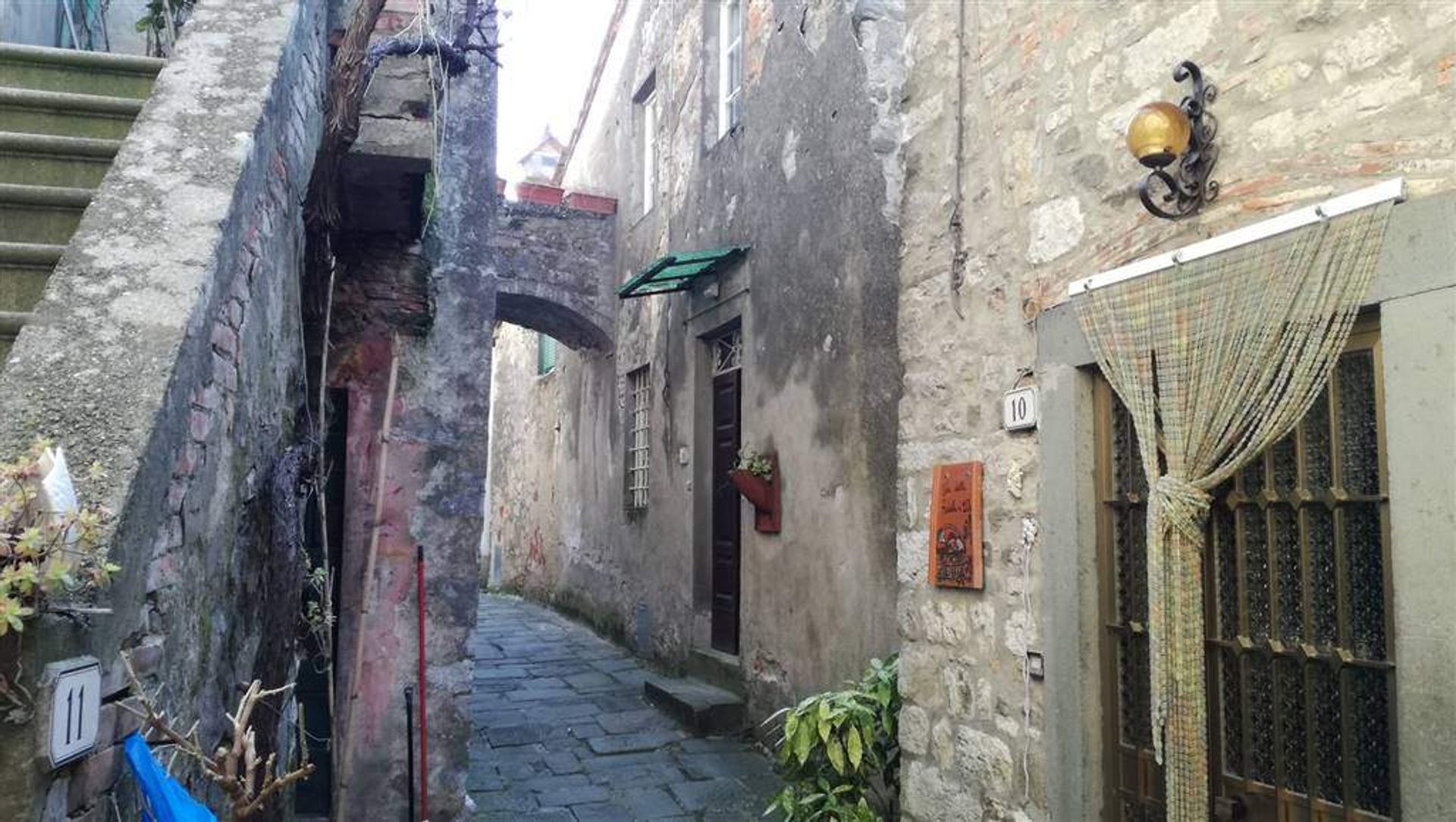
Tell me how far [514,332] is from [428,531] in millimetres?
12472

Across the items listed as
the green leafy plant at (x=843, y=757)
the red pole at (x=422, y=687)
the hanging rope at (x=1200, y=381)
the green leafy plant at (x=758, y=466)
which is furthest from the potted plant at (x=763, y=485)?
the hanging rope at (x=1200, y=381)

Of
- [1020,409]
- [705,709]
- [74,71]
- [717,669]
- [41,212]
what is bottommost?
[705,709]

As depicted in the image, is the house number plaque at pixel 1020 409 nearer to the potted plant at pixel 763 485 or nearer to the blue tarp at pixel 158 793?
the blue tarp at pixel 158 793

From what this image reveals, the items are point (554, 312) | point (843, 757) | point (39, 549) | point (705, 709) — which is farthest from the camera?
point (554, 312)

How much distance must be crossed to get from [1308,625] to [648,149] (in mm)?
8903

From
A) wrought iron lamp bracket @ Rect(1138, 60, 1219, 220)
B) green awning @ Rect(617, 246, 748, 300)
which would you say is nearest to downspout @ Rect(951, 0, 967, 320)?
wrought iron lamp bracket @ Rect(1138, 60, 1219, 220)

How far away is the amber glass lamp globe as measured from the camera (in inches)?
109

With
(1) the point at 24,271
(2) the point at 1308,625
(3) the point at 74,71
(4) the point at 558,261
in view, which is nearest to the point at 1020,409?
(2) the point at 1308,625

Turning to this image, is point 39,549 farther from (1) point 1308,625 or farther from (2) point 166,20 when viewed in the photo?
(2) point 166,20

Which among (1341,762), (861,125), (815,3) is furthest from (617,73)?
(1341,762)

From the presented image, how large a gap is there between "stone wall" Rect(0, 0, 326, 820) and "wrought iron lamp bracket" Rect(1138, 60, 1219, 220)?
2.43 metres

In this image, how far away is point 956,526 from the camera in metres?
3.75

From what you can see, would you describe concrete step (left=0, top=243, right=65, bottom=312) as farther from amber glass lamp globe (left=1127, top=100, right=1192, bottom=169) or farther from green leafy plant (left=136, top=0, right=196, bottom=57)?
amber glass lamp globe (left=1127, top=100, right=1192, bottom=169)

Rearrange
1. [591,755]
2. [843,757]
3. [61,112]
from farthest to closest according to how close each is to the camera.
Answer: [591,755] < [843,757] < [61,112]
